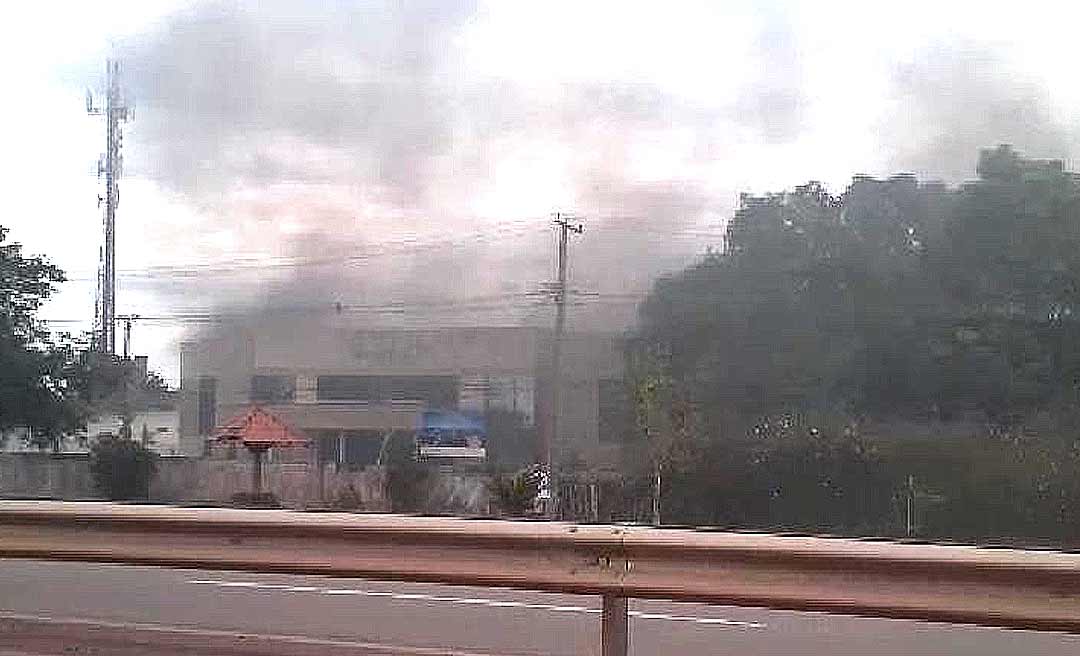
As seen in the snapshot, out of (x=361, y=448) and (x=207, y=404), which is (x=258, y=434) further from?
(x=361, y=448)

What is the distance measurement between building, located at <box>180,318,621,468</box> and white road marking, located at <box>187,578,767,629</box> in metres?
1.16

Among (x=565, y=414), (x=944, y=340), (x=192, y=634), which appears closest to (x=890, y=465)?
(x=944, y=340)

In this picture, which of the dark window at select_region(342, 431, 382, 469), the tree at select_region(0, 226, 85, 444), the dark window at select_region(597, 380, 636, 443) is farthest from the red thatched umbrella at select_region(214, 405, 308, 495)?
the dark window at select_region(597, 380, 636, 443)

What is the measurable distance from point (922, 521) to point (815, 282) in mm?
1855

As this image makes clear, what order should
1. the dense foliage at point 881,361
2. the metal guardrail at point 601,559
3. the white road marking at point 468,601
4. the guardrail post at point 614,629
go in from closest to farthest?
the metal guardrail at point 601,559
the guardrail post at point 614,629
the dense foliage at point 881,361
the white road marking at point 468,601

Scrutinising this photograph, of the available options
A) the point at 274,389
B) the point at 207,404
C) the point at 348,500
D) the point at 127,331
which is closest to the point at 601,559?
the point at 348,500

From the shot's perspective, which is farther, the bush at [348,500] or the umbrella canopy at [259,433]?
the umbrella canopy at [259,433]

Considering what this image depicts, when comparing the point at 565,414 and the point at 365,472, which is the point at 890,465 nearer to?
the point at 565,414

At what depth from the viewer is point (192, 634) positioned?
7219mm

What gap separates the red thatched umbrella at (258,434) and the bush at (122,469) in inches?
18.4

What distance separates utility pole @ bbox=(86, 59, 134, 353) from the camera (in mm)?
8656

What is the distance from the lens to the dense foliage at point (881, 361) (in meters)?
7.64

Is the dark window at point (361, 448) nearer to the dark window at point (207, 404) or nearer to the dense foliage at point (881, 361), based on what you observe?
the dark window at point (207, 404)

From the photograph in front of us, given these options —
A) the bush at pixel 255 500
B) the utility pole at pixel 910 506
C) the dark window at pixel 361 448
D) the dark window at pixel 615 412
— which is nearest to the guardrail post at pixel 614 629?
the utility pole at pixel 910 506
